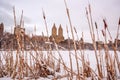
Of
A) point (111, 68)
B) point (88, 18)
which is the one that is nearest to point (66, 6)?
point (88, 18)

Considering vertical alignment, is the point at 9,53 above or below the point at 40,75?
above

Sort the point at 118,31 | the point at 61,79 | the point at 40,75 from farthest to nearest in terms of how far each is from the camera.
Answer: the point at 40,75 → the point at 61,79 → the point at 118,31

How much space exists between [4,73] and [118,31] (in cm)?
152

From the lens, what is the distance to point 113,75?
1.36 metres

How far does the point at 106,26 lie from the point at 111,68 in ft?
1.18

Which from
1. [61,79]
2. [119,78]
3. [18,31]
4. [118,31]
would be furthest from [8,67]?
Result: [118,31]

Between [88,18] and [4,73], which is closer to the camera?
[88,18]

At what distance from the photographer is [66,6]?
116cm

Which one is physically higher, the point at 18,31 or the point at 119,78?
the point at 18,31

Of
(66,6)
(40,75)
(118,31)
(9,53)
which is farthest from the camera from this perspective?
(9,53)

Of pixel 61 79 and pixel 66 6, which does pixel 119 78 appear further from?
pixel 66 6

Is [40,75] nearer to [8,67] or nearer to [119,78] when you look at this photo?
[8,67]

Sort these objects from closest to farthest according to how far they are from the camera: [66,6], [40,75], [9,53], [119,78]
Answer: [66,6]
[119,78]
[40,75]
[9,53]

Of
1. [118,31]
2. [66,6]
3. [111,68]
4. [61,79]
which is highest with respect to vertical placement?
[66,6]
